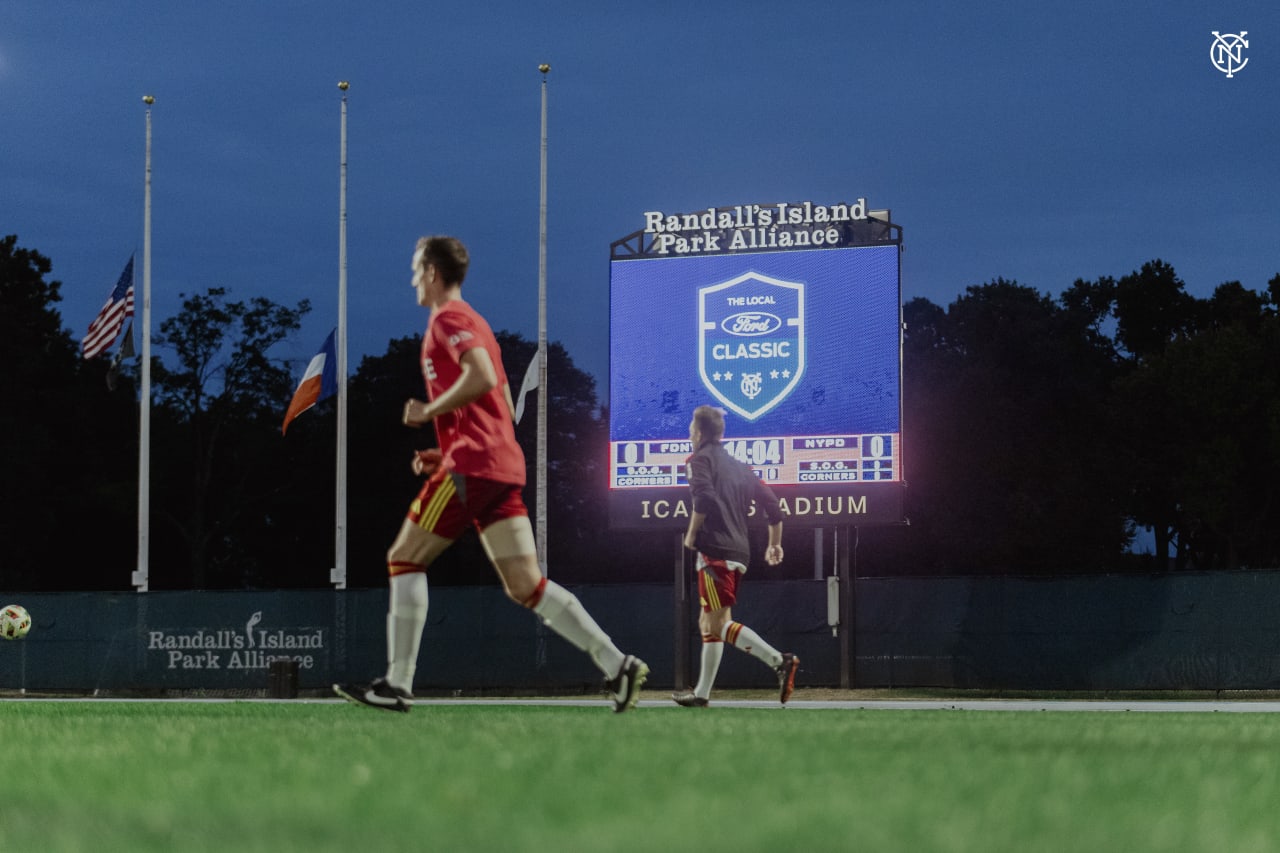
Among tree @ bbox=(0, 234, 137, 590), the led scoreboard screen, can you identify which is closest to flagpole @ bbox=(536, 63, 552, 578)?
the led scoreboard screen

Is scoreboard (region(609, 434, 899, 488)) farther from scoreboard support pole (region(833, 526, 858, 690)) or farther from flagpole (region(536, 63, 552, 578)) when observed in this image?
flagpole (region(536, 63, 552, 578))

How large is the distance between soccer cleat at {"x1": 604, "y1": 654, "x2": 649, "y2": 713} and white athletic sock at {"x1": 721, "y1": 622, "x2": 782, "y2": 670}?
12.5ft

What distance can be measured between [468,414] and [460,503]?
427 millimetres

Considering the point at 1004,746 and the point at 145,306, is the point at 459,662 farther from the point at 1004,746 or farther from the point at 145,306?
the point at 1004,746

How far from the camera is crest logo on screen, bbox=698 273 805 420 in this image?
23375 mm

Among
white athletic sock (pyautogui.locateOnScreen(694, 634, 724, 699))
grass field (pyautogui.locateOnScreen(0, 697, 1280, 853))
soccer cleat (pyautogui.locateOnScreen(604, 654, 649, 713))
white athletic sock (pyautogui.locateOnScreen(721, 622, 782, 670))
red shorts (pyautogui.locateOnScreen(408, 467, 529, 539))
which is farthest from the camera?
white athletic sock (pyautogui.locateOnScreen(694, 634, 724, 699))

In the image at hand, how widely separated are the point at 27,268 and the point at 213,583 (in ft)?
45.4

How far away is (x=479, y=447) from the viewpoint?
8289 millimetres

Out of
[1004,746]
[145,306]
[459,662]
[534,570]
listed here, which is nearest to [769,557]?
[534,570]

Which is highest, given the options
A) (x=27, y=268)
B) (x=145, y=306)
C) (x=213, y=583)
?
(x=27, y=268)

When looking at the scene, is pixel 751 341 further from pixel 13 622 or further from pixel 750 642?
pixel 13 622

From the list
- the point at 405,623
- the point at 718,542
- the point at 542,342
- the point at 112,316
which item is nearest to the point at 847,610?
the point at 542,342

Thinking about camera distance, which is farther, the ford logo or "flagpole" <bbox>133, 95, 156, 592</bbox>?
"flagpole" <bbox>133, 95, 156, 592</bbox>

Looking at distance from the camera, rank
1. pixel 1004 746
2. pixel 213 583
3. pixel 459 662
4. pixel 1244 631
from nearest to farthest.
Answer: pixel 1004 746 → pixel 1244 631 → pixel 459 662 → pixel 213 583
